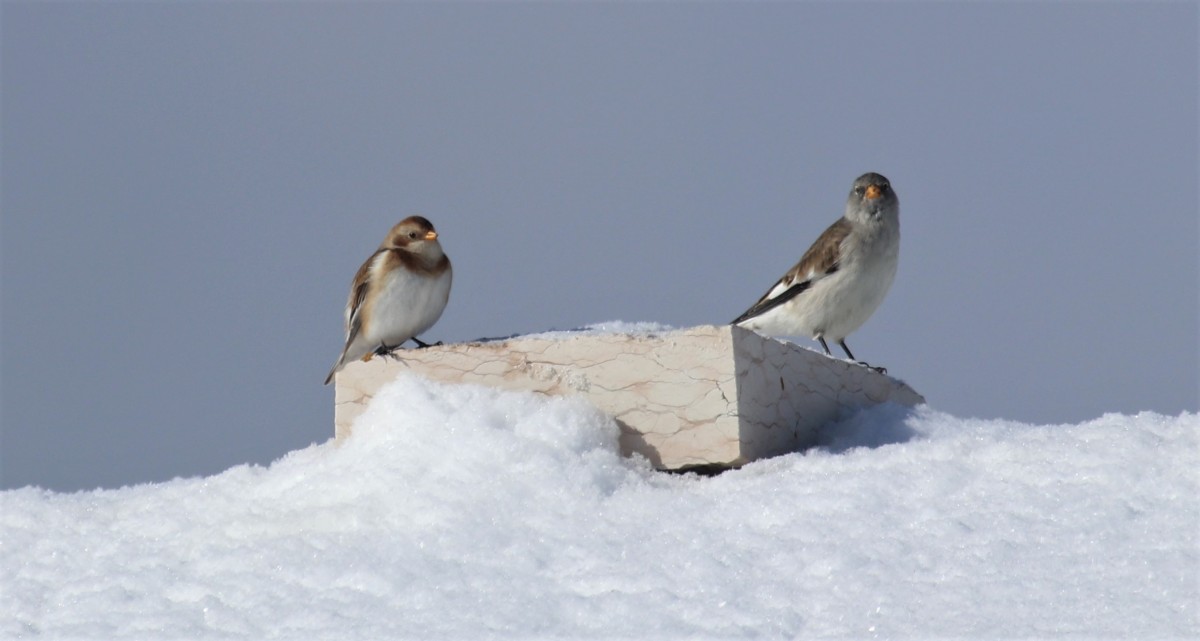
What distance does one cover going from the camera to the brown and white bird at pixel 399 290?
6.49 m

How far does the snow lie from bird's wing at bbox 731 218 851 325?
2023 mm

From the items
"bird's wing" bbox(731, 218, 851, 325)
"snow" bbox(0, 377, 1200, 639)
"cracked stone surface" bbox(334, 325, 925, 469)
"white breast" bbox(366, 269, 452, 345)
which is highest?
"bird's wing" bbox(731, 218, 851, 325)

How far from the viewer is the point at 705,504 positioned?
15.5ft

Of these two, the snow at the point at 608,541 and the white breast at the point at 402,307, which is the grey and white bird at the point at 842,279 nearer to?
the snow at the point at 608,541

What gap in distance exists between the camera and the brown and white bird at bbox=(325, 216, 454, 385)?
6492mm

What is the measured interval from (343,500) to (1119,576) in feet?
8.33

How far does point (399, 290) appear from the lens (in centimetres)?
648

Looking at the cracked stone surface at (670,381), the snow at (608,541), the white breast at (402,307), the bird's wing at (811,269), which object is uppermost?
the bird's wing at (811,269)

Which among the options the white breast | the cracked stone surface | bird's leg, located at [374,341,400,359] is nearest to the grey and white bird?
the cracked stone surface

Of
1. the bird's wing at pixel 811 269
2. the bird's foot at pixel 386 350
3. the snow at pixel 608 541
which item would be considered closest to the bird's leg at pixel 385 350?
the bird's foot at pixel 386 350

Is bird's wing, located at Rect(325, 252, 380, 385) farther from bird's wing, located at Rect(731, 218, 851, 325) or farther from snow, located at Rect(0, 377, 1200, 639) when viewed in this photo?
bird's wing, located at Rect(731, 218, 851, 325)

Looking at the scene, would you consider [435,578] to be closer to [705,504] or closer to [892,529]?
[705,504]

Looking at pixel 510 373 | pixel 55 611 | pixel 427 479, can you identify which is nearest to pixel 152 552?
pixel 55 611

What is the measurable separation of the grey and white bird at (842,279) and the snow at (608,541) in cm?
191
